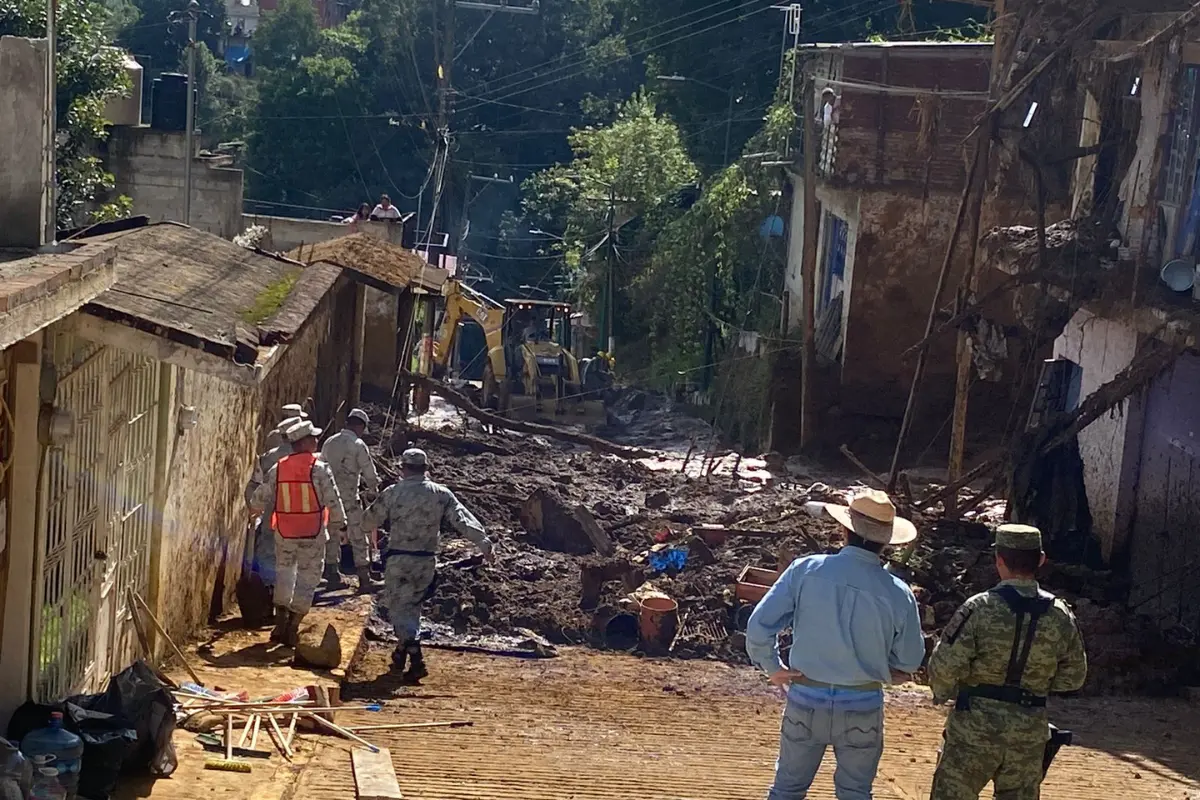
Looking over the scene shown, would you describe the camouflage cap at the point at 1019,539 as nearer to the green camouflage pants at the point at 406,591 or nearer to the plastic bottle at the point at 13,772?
the plastic bottle at the point at 13,772

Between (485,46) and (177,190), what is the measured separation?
34.0m

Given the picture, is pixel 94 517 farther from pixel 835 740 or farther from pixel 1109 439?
pixel 1109 439

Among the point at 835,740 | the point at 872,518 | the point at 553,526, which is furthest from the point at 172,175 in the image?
the point at 835,740

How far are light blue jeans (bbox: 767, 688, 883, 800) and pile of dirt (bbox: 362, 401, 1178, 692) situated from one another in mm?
7216

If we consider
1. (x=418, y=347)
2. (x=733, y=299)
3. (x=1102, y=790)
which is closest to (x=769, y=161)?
(x=733, y=299)

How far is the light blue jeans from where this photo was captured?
23.0ft

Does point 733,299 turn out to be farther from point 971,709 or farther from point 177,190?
point 971,709

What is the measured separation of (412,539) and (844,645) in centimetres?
592

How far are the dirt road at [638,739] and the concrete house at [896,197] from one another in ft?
43.5

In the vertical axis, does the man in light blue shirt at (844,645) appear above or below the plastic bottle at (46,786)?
above

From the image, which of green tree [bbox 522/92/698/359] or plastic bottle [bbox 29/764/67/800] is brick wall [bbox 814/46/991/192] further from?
plastic bottle [bbox 29/764/67/800]

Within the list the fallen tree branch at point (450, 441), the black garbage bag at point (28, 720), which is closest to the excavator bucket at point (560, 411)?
the fallen tree branch at point (450, 441)

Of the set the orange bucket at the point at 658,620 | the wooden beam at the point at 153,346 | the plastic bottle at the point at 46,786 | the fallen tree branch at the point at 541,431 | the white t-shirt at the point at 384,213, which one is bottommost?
the orange bucket at the point at 658,620

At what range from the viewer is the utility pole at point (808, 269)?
23.2 metres
